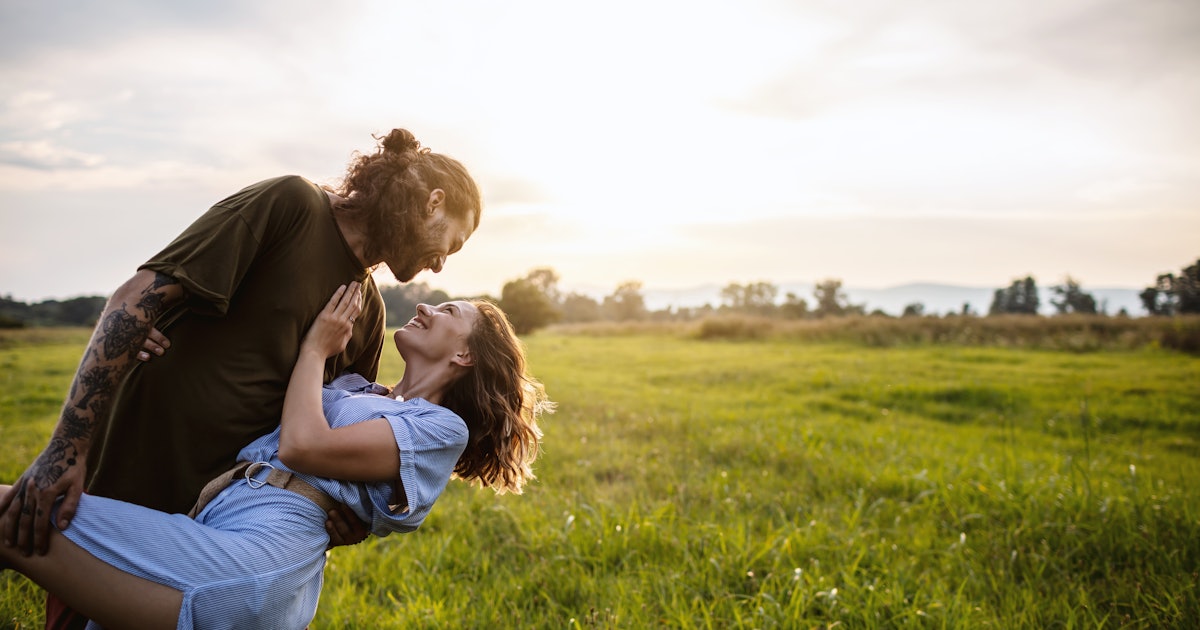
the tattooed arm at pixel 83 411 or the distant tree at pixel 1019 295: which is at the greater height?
the distant tree at pixel 1019 295

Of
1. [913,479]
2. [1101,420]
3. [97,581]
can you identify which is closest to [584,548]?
[97,581]

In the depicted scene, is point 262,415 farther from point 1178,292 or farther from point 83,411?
point 1178,292

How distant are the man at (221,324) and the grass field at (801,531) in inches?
65.8

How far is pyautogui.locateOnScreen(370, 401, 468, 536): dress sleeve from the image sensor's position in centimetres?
248

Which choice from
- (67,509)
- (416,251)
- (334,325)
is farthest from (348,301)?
(67,509)

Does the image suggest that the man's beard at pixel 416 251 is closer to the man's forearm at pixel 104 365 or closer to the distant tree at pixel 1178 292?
the man's forearm at pixel 104 365

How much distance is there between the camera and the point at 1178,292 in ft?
99.9

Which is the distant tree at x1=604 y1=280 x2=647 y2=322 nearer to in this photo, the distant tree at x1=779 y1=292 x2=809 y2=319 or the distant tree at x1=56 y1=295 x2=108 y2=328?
the distant tree at x1=779 y1=292 x2=809 y2=319

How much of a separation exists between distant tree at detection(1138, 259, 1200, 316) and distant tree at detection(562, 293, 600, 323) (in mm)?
40210

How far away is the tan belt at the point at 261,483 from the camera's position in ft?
7.74

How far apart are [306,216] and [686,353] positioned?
21091 millimetres

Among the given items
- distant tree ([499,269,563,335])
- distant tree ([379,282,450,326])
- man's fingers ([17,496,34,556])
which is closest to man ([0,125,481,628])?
man's fingers ([17,496,34,556])

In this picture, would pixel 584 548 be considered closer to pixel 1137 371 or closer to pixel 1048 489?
pixel 1048 489

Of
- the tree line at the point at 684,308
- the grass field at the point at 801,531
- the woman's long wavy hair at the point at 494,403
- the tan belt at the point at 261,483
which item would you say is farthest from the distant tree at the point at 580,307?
the tan belt at the point at 261,483
